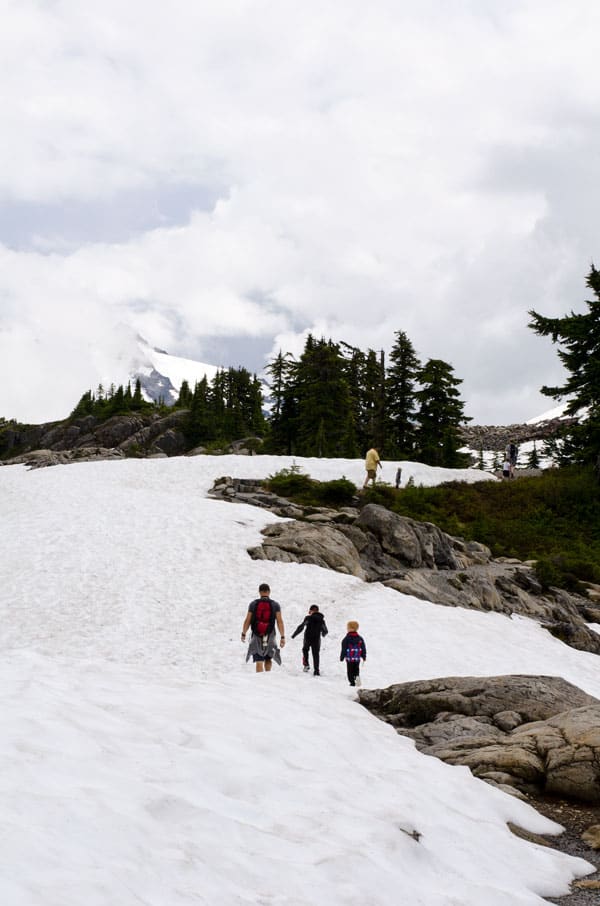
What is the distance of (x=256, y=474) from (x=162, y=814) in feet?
99.7

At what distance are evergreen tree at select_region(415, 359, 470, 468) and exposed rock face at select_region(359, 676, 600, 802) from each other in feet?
121

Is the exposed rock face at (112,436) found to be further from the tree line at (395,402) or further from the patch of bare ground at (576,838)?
the patch of bare ground at (576,838)

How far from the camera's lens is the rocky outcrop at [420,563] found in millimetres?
21328

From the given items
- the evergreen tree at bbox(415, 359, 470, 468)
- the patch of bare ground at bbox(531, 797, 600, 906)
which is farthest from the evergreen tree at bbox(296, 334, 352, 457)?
the patch of bare ground at bbox(531, 797, 600, 906)

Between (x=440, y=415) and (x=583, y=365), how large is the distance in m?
13.5

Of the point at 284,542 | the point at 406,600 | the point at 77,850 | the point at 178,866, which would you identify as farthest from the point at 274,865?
the point at 284,542

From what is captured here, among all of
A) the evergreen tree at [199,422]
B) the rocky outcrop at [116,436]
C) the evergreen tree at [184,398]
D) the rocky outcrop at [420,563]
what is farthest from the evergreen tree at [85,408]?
the rocky outcrop at [420,563]

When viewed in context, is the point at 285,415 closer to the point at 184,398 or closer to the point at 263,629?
the point at 263,629

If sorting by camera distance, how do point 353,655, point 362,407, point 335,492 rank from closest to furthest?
point 353,655 → point 335,492 → point 362,407

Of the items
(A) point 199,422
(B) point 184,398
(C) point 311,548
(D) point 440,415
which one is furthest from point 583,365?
(B) point 184,398

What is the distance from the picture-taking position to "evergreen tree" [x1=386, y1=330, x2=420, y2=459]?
50.4m

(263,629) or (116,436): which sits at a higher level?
(116,436)

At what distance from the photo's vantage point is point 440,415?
1919 inches

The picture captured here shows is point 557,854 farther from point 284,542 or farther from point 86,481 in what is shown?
point 86,481
